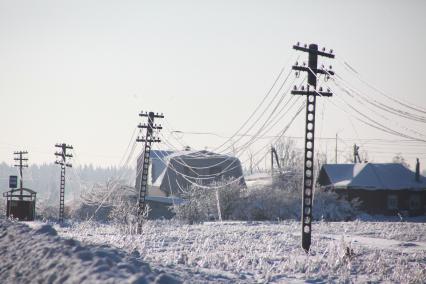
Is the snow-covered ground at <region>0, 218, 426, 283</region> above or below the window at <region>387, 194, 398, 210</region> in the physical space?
above

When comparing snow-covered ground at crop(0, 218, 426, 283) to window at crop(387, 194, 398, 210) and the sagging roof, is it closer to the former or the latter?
the sagging roof

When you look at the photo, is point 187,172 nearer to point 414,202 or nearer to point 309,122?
point 414,202

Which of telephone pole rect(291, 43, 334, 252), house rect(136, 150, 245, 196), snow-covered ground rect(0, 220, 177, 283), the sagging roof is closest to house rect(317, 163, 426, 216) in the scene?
the sagging roof

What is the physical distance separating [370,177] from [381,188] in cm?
181

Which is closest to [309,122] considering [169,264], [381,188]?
[169,264]

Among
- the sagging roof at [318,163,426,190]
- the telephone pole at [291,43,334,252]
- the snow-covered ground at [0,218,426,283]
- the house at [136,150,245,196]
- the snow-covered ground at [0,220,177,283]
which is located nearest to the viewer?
the snow-covered ground at [0,220,177,283]

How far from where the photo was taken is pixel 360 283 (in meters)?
7.82

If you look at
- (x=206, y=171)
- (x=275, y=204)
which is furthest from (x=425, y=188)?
(x=206, y=171)

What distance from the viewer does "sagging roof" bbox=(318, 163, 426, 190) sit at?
138 feet

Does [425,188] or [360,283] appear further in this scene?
[425,188]

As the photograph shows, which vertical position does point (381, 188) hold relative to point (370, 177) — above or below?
below

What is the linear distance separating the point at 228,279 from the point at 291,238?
8436 mm

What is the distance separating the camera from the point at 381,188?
4191 centimetres

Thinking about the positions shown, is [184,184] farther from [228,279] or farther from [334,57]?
[228,279]
